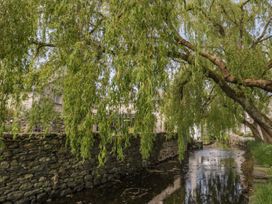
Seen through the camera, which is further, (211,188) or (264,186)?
(211,188)

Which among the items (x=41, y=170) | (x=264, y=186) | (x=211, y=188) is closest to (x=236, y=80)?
(x=264, y=186)

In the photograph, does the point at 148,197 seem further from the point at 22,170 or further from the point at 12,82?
the point at 12,82

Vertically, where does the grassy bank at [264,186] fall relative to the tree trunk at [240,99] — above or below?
below

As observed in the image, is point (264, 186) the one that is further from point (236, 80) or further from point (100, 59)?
point (100, 59)

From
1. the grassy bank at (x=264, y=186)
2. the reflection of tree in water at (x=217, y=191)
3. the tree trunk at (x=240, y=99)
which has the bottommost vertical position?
the reflection of tree in water at (x=217, y=191)

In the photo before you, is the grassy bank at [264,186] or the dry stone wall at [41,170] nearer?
the grassy bank at [264,186]

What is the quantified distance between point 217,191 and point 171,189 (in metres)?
1.78

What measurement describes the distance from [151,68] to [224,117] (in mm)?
7395

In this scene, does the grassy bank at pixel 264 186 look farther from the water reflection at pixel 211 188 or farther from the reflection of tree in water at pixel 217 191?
the water reflection at pixel 211 188

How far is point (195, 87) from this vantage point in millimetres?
8398

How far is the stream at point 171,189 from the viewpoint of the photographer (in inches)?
365

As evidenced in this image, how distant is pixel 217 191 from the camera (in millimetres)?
10664

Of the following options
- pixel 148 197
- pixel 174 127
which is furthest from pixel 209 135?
pixel 148 197

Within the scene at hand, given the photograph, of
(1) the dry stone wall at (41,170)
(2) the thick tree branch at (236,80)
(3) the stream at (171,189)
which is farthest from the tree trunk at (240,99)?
(1) the dry stone wall at (41,170)
